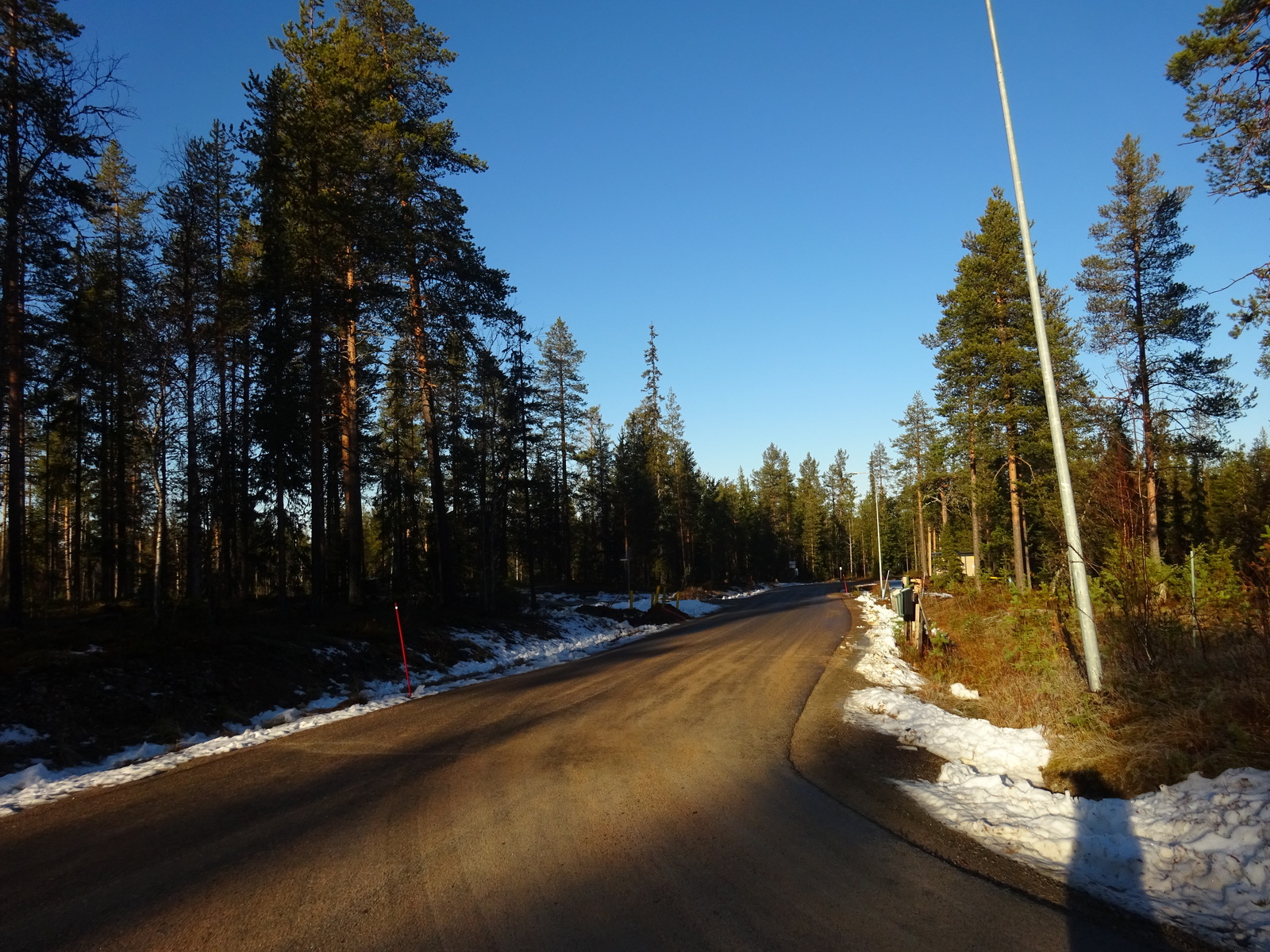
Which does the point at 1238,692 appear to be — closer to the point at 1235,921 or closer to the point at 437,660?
the point at 1235,921

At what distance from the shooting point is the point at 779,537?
333 feet

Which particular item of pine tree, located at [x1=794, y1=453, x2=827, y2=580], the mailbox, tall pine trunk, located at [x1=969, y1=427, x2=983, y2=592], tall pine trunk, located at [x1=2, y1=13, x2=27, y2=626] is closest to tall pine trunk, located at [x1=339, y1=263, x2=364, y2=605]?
tall pine trunk, located at [x1=2, y1=13, x2=27, y2=626]

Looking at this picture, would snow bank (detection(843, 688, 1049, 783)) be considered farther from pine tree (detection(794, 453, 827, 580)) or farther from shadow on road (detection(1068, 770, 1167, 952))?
pine tree (detection(794, 453, 827, 580))

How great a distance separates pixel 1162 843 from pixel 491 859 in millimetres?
4703

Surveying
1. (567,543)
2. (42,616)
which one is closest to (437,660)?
(42,616)

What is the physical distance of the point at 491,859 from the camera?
17.0 feet

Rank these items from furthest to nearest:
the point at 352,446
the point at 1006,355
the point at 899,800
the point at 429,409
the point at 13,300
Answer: the point at 1006,355 < the point at 429,409 < the point at 352,446 < the point at 13,300 < the point at 899,800

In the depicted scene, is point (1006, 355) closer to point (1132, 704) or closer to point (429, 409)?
point (429, 409)

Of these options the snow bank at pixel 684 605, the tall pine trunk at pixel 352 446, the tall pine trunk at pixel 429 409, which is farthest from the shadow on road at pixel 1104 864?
the snow bank at pixel 684 605

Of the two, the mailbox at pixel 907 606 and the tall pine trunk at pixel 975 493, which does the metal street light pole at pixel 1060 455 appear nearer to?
the mailbox at pixel 907 606

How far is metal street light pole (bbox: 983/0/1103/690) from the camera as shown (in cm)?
841

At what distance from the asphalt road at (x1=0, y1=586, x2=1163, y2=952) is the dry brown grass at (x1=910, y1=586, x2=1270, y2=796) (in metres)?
2.50

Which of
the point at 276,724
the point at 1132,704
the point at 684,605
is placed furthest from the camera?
A: the point at 684,605

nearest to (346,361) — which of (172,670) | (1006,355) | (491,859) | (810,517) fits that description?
(172,670)
